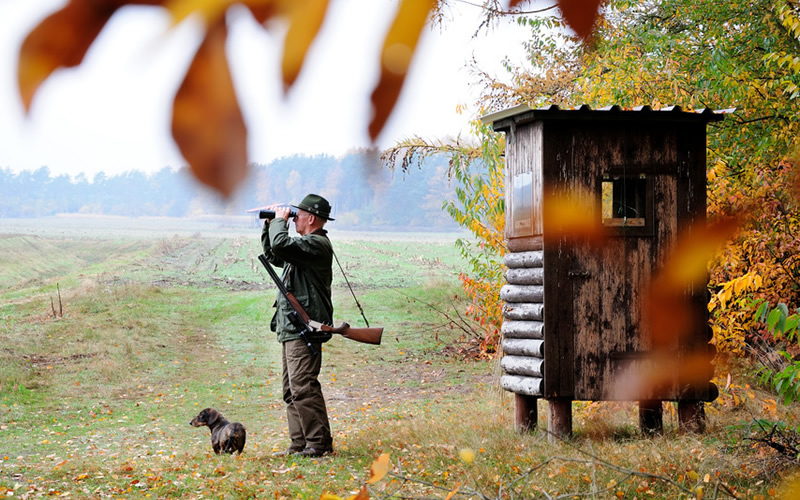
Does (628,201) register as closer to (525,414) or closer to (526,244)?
(526,244)

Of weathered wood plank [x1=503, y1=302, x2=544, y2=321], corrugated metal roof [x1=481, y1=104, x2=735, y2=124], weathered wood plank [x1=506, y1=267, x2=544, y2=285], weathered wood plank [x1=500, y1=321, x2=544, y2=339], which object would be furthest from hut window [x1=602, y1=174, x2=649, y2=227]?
weathered wood plank [x1=500, y1=321, x2=544, y2=339]

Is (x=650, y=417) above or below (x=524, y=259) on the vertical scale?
below

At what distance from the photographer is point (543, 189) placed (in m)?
6.05

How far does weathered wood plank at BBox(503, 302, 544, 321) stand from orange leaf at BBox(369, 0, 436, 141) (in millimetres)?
5616

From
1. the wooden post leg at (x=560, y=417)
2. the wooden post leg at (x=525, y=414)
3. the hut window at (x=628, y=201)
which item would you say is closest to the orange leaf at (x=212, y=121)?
the hut window at (x=628, y=201)

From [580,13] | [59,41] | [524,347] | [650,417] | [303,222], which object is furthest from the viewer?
[650,417]

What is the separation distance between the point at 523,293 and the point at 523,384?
2.29 feet

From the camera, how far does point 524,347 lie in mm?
6316

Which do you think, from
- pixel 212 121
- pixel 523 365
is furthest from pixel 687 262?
pixel 212 121

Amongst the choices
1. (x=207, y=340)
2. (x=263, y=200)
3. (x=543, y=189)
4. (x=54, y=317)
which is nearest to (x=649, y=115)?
(x=543, y=189)

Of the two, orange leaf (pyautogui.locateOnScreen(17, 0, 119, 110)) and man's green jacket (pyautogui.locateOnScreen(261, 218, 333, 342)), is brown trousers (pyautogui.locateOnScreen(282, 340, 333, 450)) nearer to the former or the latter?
man's green jacket (pyautogui.locateOnScreen(261, 218, 333, 342))

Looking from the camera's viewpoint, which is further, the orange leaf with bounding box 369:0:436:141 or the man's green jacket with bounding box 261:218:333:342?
the man's green jacket with bounding box 261:218:333:342

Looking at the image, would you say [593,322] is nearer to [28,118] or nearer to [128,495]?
[128,495]

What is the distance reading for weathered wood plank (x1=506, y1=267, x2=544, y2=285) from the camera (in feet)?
20.2
